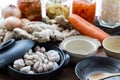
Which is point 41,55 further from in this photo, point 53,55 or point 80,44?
point 80,44

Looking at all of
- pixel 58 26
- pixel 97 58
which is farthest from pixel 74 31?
pixel 97 58

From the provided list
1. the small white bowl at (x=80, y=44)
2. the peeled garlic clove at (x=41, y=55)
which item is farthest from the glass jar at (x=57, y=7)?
the peeled garlic clove at (x=41, y=55)

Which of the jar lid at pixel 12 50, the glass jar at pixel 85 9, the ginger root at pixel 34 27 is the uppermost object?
the glass jar at pixel 85 9

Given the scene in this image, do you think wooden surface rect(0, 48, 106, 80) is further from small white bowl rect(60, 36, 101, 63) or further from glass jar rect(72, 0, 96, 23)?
glass jar rect(72, 0, 96, 23)

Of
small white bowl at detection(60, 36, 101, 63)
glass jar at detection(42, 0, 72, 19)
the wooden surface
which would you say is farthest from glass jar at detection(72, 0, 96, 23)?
the wooden surface

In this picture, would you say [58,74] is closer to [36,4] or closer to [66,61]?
[66,61]

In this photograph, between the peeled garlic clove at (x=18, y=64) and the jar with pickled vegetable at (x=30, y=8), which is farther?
the jar with pickled vegetable at (x=30, y=8)

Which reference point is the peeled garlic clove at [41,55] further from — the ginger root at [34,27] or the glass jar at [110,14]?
the glass jar at [110,14]

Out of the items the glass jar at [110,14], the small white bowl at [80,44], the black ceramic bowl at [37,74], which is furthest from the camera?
the glass jar at [110,14]
